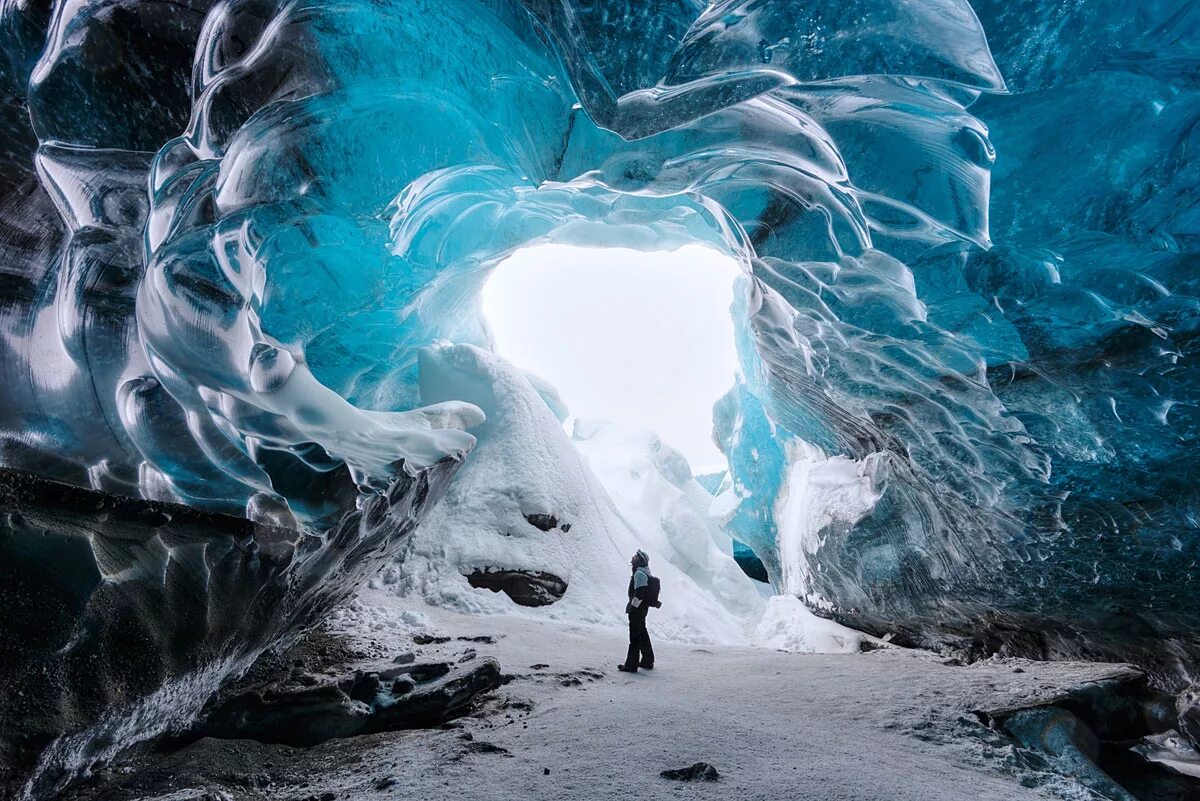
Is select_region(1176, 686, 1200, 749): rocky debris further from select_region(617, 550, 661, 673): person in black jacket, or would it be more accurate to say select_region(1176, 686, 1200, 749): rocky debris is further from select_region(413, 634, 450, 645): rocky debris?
select_region(413, 634, 450, 645): rocky debris

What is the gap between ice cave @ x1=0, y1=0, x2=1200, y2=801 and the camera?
6.40ft

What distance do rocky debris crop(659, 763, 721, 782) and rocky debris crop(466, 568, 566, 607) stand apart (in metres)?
5.23

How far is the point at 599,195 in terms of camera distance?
168 inches

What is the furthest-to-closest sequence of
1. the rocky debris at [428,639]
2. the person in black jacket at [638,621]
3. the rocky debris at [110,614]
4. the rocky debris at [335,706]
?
the rocky debris at [428,639], the person in black jacket at [638,621], the rocky debris at [335,706], the rocky debris at [110,614]

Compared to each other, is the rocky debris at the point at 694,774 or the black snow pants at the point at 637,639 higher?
the rocky debris at the point at 694,774

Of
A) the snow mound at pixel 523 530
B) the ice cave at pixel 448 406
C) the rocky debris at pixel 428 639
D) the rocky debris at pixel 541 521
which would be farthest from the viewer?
the rocky debris at pixel 541 521

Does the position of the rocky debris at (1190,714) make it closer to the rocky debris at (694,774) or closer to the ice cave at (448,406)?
the ice cave at (448,406)

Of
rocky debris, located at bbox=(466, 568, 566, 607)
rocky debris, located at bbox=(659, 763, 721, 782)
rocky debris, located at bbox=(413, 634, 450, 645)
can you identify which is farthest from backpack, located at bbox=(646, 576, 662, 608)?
rocky debris, located at bbox=(466, 568, 566, 607)

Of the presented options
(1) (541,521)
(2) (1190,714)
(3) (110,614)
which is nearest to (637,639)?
(3) (110,614)

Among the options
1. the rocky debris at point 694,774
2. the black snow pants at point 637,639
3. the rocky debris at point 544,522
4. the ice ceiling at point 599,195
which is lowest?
the rocky debris at point 544,522

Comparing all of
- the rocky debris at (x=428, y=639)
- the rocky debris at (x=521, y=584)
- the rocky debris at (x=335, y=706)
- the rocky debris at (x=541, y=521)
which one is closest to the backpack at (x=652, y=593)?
the rocky debris at (x=335, y=706)

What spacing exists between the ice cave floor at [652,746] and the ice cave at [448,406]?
0.03m

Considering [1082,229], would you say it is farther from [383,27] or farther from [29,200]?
[29,200]

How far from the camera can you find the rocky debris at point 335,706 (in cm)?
257
